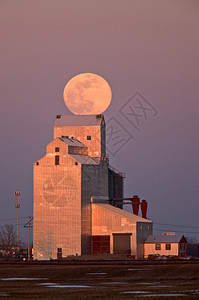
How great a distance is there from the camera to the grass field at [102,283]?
39.9m

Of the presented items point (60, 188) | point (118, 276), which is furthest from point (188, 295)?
point (60, 188)

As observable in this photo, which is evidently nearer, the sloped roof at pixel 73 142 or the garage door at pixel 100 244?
the garage door at pixel 100 244

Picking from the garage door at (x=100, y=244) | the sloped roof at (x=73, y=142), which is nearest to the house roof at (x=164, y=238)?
the garage door at (x=100, y=244)

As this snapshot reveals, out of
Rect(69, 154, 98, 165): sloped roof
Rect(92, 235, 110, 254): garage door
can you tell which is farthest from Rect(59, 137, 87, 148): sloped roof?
Rect(92, 235, 110, 254): garage door

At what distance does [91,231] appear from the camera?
105 metres

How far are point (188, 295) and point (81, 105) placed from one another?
79812mm

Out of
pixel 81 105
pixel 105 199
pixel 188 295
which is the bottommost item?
pixel 188 295

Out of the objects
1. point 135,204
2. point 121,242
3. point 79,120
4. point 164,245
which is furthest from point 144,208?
point 79,120

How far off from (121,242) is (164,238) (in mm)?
9441

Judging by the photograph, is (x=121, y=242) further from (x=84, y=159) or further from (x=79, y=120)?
(x=79, y=120)

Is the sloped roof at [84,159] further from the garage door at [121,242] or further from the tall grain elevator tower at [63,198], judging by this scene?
the garage door at [121,242]

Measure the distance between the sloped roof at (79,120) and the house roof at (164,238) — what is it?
21.6m

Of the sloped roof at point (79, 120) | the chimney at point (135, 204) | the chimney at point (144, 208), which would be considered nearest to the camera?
the sloped roof at point (79, 120)

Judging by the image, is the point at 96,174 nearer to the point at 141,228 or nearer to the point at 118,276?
the point at 141,228
